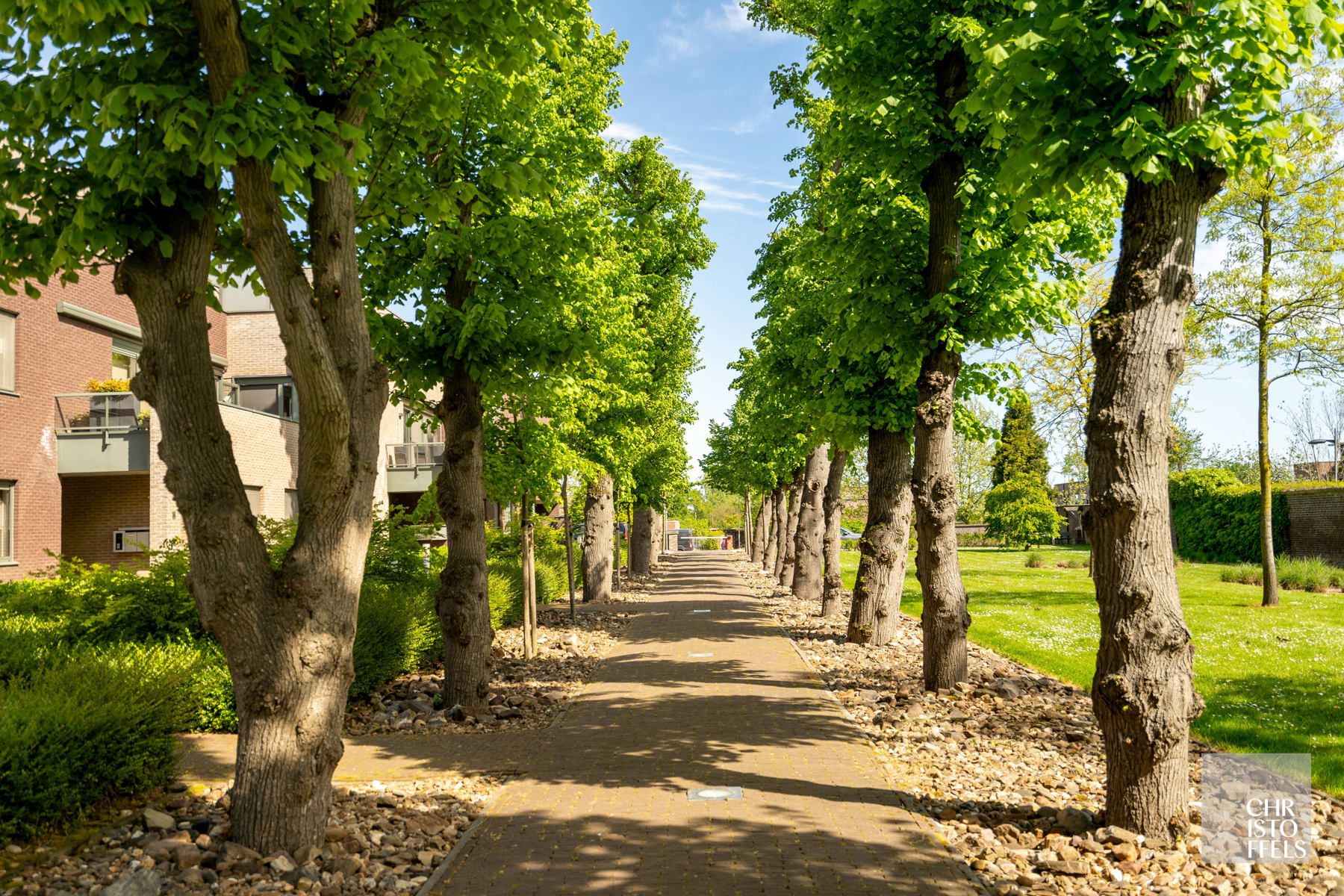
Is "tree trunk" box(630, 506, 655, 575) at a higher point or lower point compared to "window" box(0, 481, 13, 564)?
lower

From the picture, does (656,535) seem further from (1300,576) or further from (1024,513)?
(1300,576)

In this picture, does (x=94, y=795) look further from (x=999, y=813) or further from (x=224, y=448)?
(x=999, y=813)

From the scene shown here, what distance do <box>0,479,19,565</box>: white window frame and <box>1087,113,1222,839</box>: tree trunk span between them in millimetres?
20868

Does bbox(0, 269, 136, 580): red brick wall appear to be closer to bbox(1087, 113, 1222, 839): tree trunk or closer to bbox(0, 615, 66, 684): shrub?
bbox(0, 615, 66, 684): shrub

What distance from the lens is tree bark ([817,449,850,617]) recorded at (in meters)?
19.9

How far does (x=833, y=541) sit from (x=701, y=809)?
582 inches

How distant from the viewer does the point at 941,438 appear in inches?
437

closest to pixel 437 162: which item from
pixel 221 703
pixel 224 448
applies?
pixel 224 448

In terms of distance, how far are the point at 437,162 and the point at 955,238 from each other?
6.04m

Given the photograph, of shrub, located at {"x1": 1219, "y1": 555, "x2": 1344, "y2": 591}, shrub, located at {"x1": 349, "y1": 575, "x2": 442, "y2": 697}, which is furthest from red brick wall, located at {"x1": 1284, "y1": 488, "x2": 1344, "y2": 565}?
shrub, located at {"x1": 349, "y1": 575, "x2": 442, "y2": 697}

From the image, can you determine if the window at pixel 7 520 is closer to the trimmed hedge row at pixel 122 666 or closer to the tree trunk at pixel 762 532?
the trimmed hedge row at pixel 122 666

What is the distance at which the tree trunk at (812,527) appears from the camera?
23.1m

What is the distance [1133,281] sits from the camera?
6.00m

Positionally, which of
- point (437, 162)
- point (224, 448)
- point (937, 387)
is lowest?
point (224, 448)
